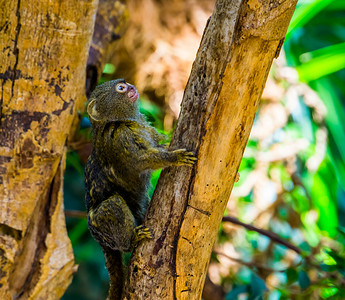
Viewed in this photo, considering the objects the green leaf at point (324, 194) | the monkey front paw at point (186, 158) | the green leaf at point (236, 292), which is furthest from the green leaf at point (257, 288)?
the monkey front paw at point (186, 158)

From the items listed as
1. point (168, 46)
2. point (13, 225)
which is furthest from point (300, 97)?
point (13, 225)

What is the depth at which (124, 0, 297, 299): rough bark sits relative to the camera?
1.77m

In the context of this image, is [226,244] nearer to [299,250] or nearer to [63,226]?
[299,250]

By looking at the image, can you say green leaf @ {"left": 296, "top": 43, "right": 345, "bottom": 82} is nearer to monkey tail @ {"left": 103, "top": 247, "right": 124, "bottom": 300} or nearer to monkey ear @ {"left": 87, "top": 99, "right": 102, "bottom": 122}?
monkey ear @ {"left": 87, "top": 99, "right": 102, "bottom": 122}

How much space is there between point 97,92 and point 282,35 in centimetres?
124

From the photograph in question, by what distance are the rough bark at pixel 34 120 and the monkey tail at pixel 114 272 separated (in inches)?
12.7

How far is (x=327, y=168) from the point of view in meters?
3.74

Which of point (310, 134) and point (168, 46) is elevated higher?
point (168, 46)

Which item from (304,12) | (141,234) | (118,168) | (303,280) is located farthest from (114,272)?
(304,12)

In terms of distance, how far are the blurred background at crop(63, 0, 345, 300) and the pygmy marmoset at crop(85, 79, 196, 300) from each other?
3.69ft

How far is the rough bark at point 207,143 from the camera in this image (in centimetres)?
177

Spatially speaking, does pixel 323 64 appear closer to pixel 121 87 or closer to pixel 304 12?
pixel 304 12

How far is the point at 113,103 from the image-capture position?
2.51 metres

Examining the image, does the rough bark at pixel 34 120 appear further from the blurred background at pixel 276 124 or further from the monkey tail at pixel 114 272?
the blurred background at pixel 276 124
